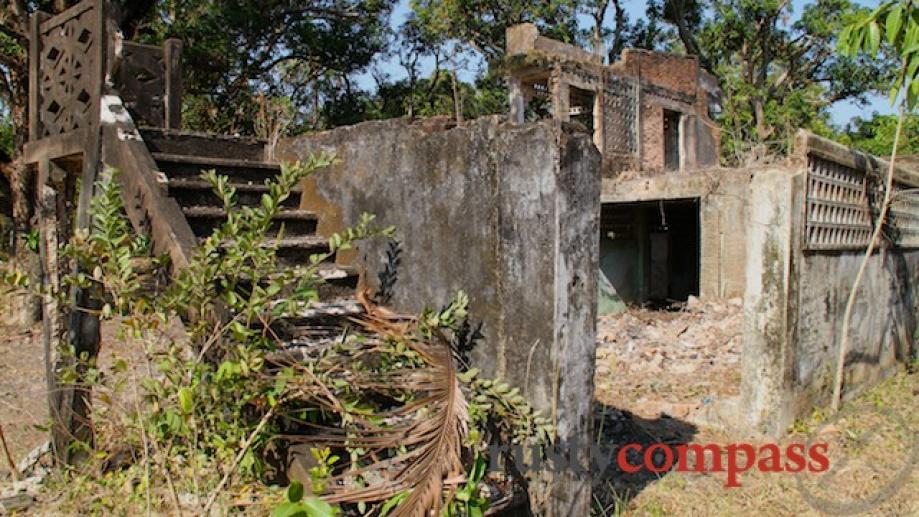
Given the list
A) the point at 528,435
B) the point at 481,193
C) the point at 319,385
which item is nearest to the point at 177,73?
the point at 481,193

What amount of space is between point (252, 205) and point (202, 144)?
77 centimetres

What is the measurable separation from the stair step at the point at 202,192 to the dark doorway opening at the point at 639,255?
8.85m

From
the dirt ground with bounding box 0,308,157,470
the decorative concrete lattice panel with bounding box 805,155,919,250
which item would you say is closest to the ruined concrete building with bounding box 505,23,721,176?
the decorative concrete lattice panel with bounding box 805,155,919,250

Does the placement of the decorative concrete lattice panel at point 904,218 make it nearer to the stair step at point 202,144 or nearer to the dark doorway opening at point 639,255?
the dark doorway opening at point 639,255

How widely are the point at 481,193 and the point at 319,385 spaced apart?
124cm

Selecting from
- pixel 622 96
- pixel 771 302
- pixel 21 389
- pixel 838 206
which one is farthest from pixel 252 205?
pixel 622 96

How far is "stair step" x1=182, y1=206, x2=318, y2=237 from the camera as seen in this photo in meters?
3.79

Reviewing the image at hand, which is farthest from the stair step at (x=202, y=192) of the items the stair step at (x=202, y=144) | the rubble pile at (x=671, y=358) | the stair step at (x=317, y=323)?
the rubble pile at (x=671, y=358)

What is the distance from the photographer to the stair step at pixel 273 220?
3.79 m

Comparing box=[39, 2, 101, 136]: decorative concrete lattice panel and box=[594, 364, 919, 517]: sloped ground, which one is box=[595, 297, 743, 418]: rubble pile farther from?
box=[39, 2, 101, 136]: decorative concrete lattice panel

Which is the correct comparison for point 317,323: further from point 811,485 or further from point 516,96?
point 516,96

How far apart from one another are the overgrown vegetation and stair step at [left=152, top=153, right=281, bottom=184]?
108cm

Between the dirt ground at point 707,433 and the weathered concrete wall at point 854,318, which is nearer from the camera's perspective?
the dirt ground at point 707,433

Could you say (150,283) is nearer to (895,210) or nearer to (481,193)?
(481,193)
